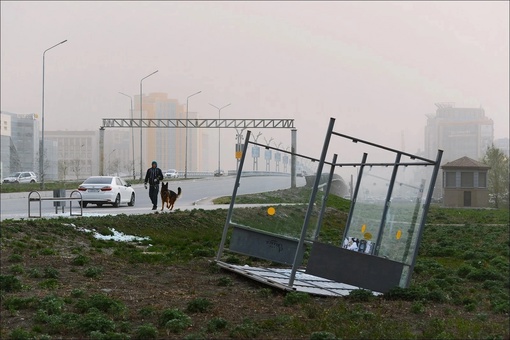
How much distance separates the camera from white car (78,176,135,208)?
35.7 meters

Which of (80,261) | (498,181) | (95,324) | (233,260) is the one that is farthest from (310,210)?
(498,181)

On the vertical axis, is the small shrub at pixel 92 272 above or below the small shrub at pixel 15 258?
below

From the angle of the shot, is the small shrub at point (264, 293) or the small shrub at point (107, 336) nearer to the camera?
the small shrub at point (107, 336)

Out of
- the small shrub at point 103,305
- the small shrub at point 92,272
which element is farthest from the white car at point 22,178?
the small shrub at point 103,305

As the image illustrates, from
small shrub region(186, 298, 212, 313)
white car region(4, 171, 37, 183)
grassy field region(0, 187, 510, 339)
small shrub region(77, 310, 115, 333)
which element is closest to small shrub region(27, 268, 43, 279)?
grassy field region(0, 187, 510, 339)

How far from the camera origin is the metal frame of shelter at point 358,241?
12664mm

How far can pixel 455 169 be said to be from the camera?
64938 millimetres

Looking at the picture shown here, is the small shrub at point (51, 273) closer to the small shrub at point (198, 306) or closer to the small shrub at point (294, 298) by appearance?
the small shrub at point (198, 306)

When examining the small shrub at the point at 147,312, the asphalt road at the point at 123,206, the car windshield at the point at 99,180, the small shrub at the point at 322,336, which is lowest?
the small shrub at the point at 147,312

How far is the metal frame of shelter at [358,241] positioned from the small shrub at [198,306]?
6.11 ft

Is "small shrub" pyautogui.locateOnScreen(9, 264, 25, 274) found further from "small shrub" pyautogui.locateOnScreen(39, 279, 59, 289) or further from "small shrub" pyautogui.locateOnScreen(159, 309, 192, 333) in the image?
"small shrub" pyautogui.locateOnScreen(159, 309, 192, 333)

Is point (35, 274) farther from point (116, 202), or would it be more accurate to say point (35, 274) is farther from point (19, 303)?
point (116, 202)

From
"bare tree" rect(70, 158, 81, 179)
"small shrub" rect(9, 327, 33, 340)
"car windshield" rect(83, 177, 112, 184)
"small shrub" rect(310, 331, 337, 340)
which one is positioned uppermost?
"bare tree" rect(70, 158, 81, 179)

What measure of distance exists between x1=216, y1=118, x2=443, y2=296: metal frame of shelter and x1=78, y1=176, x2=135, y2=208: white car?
20.9 meters
